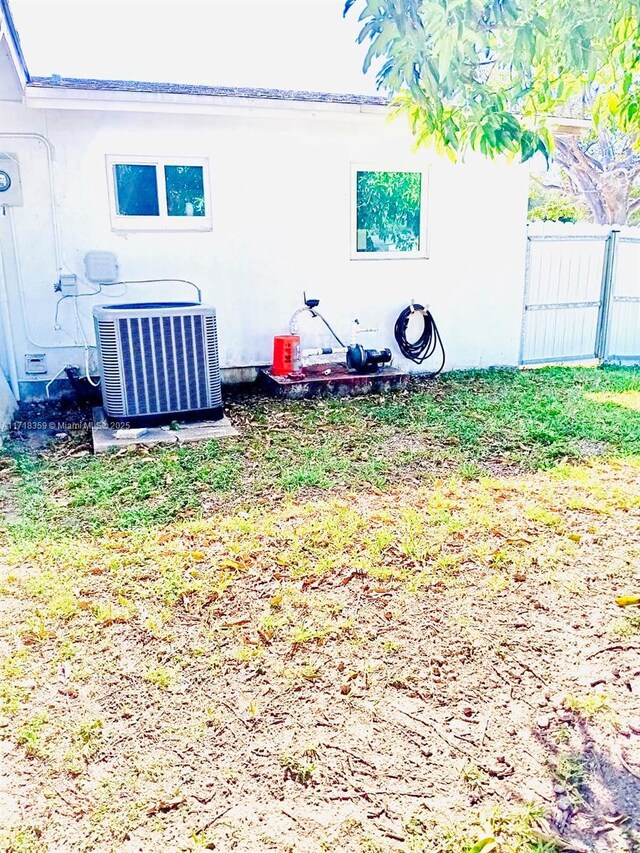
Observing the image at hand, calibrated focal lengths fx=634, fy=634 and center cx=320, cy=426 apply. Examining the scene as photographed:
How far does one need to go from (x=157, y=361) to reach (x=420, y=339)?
336 cm

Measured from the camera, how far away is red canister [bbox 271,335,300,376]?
6.41 m

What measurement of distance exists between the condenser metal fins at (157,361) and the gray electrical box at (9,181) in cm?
160

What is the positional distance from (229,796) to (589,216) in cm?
2247

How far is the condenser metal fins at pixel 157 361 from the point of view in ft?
16.3

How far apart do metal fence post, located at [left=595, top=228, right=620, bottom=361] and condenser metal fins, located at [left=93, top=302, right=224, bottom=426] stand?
5.64 m

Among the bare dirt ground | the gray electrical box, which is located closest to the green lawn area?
the bare dirt ground

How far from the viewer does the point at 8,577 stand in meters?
2.89

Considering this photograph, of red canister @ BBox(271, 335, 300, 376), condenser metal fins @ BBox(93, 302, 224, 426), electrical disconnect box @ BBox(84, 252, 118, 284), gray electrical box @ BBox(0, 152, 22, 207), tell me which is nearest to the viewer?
condenser metal fins @ BBox(93, 302, 224, 426)

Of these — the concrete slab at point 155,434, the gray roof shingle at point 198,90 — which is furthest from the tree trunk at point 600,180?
the concrete slab at point 155,434

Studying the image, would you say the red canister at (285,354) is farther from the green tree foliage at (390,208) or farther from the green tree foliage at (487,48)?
the green tree foliage at (487,48)

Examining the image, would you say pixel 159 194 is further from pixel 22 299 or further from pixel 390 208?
pixel 390 208

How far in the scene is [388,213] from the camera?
7.01m

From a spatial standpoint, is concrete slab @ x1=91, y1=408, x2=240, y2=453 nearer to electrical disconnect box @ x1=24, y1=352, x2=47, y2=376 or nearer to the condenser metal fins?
the condenser metal fins

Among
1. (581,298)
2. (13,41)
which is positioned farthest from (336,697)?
(581,298)
